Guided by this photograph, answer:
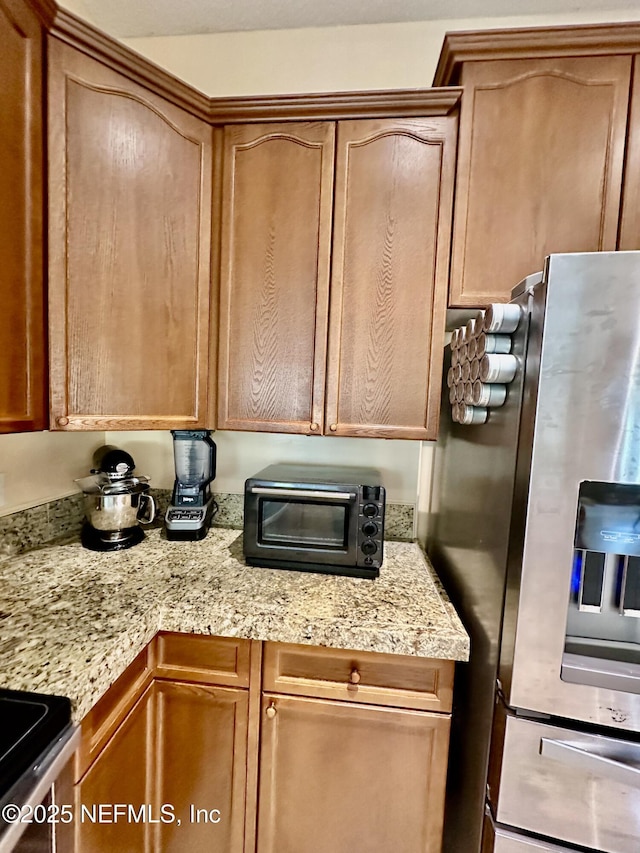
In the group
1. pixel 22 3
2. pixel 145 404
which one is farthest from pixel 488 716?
pixel 22 3

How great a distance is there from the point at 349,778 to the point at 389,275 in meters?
1.41

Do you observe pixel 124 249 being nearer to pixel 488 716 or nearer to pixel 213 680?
pixel 213 680

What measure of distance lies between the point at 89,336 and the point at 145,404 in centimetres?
25

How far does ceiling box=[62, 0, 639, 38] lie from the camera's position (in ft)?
4.76

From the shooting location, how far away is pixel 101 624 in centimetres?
99

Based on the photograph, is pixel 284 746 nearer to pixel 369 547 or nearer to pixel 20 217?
pixel 369 547

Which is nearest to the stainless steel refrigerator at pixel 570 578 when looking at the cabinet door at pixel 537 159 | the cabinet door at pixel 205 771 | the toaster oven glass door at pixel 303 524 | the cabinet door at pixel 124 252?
the cabinet door at pixel 537 159

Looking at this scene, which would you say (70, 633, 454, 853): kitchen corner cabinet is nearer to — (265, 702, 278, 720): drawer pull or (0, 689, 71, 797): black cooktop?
(265, 702, 278, 720): drawer pull

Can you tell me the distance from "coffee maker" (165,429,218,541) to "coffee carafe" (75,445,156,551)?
9cm

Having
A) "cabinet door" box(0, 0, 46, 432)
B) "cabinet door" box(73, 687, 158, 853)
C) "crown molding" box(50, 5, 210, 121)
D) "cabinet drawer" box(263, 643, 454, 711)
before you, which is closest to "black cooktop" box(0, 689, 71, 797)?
"cabinet door" box(73, 687, 158, 853)

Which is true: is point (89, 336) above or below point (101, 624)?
above

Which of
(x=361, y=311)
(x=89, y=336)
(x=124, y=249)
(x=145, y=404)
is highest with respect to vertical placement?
(x=124, y=249)

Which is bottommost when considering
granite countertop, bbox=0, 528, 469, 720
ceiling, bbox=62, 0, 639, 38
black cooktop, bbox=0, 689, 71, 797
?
black cooktop, bbox=0, 689, 71, 797

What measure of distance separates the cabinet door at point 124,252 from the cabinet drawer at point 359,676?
2.55 feet
